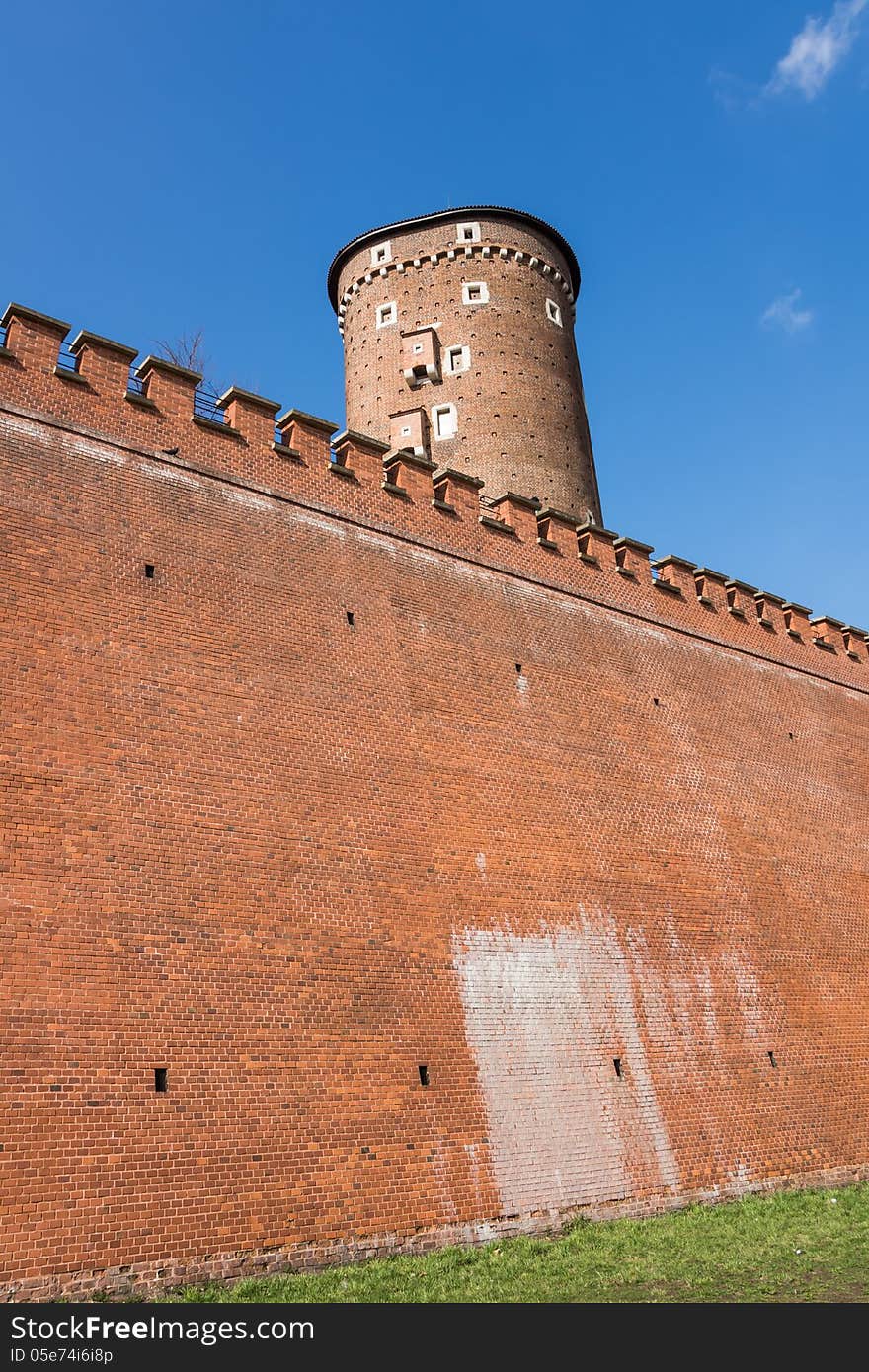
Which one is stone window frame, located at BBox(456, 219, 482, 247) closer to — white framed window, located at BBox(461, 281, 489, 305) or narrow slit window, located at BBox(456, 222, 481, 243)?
narrow slit window, located at BBox(456, 222, 481, 243)

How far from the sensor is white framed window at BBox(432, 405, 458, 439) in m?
20.8

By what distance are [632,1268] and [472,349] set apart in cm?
1763

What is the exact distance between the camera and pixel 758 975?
43.6ft

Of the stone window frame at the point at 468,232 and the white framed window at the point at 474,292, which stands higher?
the stone window frame at the point at 468,232

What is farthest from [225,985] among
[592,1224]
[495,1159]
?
[592,1224]

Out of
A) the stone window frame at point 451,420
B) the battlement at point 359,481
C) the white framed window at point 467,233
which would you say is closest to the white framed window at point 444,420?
the stone window frame at point 451,420

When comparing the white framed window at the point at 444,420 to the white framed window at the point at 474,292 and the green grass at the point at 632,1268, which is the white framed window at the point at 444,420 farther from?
the green grass at the point at 632,1268

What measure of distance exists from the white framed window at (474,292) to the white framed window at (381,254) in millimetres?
2045

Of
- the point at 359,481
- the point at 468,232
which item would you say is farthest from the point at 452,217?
the point at 359,481

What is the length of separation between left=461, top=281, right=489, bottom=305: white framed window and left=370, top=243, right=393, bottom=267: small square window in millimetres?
2055

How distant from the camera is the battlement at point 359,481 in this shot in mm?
10609
